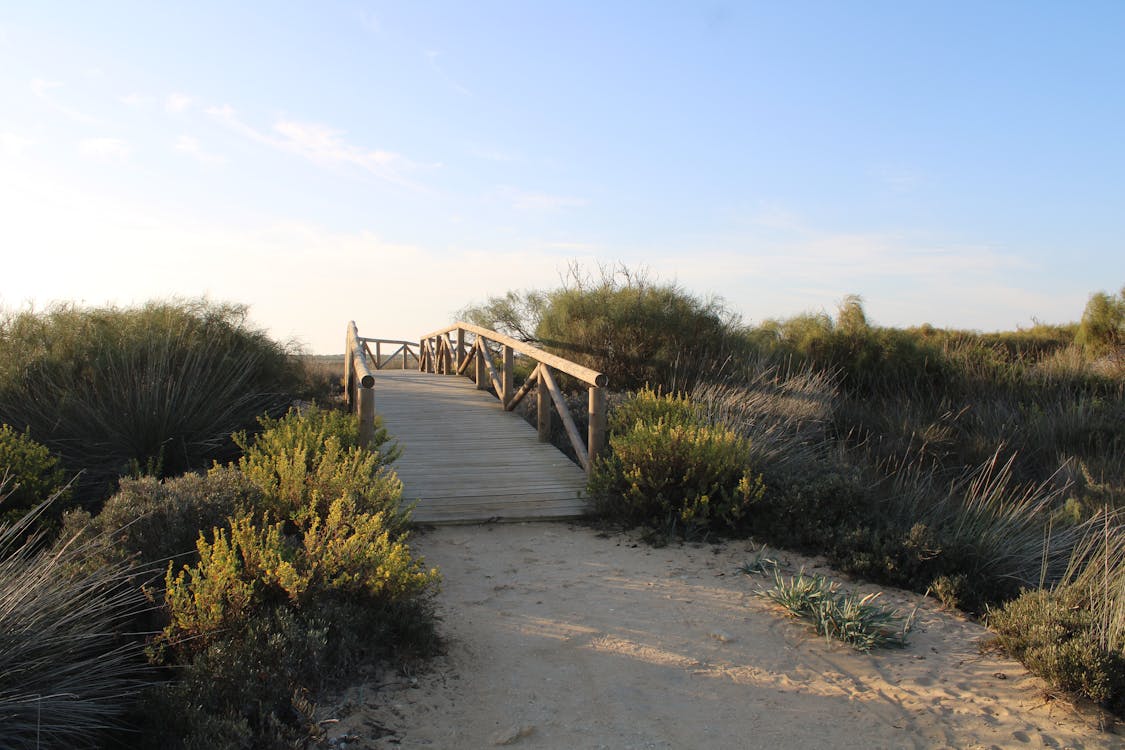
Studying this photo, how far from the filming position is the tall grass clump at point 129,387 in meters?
7.18

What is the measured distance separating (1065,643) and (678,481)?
3.15 m

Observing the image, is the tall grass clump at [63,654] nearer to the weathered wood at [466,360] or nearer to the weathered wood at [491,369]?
the weathered wood at [491,369]

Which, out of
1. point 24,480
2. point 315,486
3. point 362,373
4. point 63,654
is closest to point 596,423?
point 362,373

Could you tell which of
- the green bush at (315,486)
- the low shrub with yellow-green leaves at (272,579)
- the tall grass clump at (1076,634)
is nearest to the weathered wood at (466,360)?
the green bush at (315,486)

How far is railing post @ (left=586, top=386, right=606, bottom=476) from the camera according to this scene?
7438mm

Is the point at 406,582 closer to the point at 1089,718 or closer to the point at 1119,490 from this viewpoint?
the point at 1089,718

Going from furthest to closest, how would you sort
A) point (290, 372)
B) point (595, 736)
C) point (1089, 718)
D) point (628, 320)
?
point (628, 320) → point (290, 372) → point (1089, 718) → point (595, 736)

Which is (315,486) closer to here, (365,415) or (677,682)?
(365,415)

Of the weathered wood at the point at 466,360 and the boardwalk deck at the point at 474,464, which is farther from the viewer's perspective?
the weathered wood at the point at 466,360

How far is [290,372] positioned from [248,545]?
6434 mm

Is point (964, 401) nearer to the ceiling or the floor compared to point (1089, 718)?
nearer to the ceiling

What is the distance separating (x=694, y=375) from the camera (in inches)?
465

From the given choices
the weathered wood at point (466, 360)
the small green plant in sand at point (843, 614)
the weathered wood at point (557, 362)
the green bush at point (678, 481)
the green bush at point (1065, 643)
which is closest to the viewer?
the green bush at point (1065, 643)

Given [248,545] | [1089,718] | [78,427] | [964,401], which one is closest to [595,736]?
[248,545]
